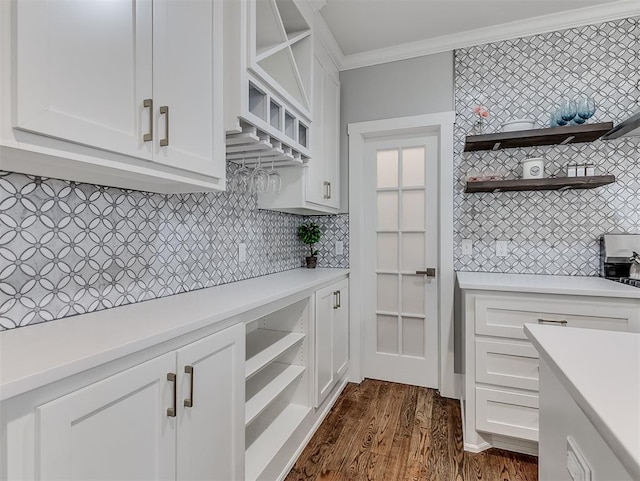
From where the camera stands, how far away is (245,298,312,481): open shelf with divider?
1585mm

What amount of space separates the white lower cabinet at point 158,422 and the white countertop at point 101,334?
7 centimetres

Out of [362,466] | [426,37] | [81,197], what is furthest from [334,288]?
[426,37]

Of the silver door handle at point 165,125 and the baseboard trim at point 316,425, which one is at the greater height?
the silver door handle at point 165,125

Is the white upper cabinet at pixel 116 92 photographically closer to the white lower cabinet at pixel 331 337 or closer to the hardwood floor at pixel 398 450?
the white lower cabinet at pixel 331 337

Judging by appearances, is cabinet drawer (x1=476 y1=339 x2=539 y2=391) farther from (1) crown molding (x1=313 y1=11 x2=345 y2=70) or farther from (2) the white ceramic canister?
(1) crown molding (x1=313 y1=11 x2=345 y2=70)

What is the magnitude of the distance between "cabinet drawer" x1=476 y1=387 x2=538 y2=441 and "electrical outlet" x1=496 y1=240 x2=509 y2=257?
3.31ft

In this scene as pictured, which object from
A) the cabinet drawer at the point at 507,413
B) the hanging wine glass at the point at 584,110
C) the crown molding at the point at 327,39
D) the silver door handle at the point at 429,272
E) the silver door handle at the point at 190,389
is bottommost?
the cabinet drawer at the point at 507,413

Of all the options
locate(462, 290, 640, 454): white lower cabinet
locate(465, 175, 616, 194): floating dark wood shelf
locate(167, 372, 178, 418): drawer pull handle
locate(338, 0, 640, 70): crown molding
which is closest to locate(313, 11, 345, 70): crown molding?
locate(338, 0, 640, 70): crown molding

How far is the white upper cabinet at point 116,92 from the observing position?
28.7 inches

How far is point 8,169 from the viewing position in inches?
37.3

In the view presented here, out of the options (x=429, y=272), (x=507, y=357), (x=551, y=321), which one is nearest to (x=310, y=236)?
(x=429, y=272)

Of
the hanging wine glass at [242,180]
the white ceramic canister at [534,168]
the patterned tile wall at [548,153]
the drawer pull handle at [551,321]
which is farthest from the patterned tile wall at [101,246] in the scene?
the white ceramic canister at [534,168]

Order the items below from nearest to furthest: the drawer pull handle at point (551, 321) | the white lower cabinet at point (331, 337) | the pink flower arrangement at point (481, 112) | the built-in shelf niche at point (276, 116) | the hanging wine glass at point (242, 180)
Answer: the built-in shelf niche at point (276, 116) < the drawer pull handle at point (551, 321) < the hanging wine glass at point (242, 180) < the white lower cabinet at point (331, 337) < the pink flower arrangement at point (481, 112)

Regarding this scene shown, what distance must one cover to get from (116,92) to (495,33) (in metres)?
2.68
